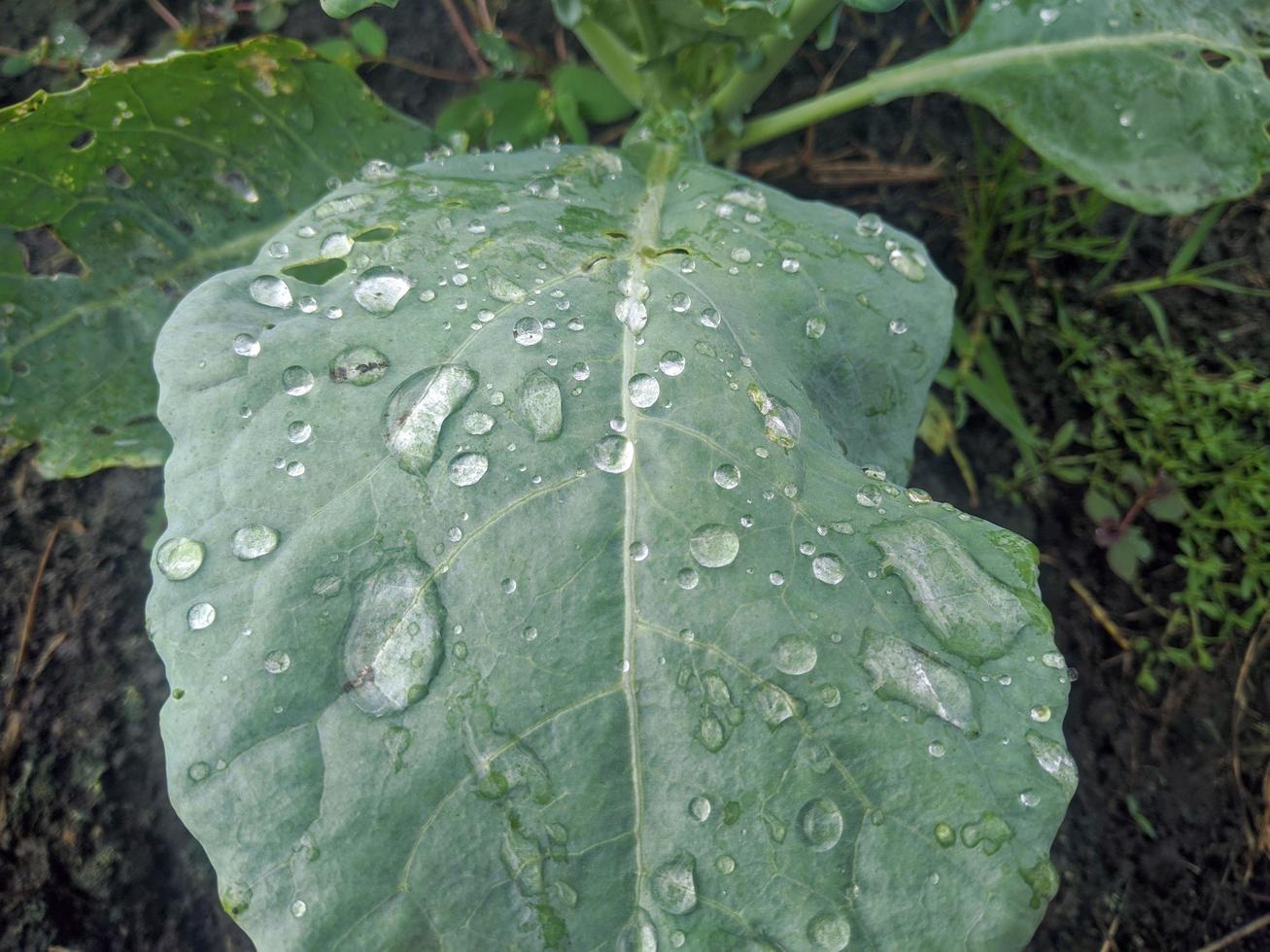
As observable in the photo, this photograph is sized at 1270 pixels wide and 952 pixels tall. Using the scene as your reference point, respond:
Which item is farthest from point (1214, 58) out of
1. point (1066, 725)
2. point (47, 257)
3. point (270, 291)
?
point (47, 257)

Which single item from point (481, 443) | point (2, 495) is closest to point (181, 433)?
point (481, 443)

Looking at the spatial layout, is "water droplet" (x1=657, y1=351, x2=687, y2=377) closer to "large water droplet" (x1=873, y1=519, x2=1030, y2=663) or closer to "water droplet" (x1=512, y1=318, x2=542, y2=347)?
"water droplet" (x1=512, y1=318, x2=542, y2=347)

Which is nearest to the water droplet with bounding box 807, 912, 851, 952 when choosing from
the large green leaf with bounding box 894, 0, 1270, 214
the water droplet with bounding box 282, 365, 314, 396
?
the water droplet with bounding box 282, 365, 314, 396

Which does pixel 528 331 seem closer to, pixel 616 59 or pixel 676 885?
pixel 676 885

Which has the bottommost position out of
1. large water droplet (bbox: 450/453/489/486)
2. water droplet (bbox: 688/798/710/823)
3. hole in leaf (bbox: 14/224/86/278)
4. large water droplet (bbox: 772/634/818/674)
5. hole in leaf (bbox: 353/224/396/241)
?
hole in leaf (bbox: 14/224/86/278)

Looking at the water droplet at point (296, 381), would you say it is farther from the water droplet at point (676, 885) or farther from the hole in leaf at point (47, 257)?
the hole in leaf at point (47, 257)

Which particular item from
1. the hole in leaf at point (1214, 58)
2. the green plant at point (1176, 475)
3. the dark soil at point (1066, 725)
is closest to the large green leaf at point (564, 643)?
the dark soil at point (1066, 725)
